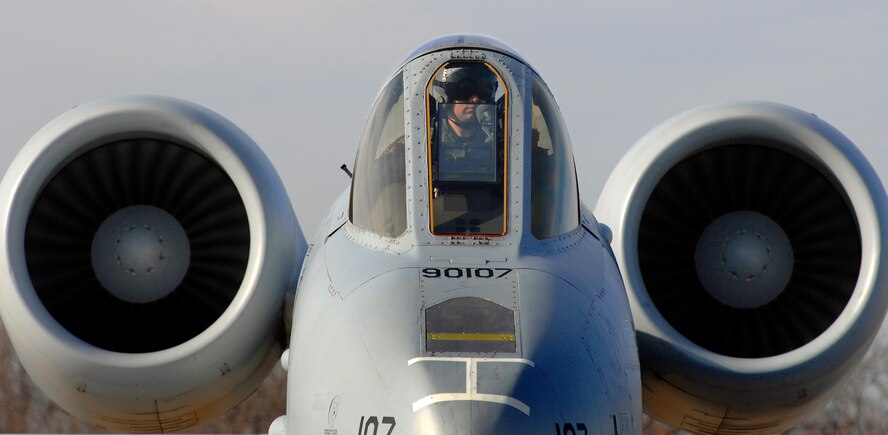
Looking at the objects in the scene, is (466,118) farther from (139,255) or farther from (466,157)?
(139,255)

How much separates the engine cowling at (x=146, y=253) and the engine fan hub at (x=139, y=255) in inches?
0.4

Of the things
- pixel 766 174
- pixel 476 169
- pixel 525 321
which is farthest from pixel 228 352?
pixel 766 174

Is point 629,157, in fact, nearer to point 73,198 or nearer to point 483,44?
point 483,44

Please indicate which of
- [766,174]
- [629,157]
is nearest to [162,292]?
[629,157]

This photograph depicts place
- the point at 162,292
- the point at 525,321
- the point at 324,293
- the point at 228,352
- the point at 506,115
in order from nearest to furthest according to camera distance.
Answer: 1. the point at 525,321
2. the point at 324,293
3. the point at 506,115
4. the point at 228,352
5. the point at 162,292

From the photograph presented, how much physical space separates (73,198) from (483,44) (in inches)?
135

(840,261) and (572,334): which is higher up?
(840,261)

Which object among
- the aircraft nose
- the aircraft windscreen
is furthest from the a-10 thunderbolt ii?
the aircraft nose

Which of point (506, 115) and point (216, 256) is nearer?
point (506, 115)

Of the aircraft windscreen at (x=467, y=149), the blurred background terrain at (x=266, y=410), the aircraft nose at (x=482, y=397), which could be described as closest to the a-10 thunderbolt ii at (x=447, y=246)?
the aircraft windscreen at (x=467, y=149)

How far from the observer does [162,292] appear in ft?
34.1

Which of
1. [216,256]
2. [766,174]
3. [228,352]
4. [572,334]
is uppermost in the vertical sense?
[766,174]

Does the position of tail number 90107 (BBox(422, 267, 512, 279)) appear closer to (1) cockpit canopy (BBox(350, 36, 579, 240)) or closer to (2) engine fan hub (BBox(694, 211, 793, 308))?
(1) cockpit canopy (BBox(350, 36, 579, 240))

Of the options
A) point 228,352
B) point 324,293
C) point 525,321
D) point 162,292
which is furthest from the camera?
point 162,292
